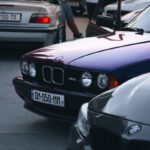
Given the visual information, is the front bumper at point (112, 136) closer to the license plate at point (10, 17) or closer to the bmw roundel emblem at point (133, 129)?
the bmw roundel emblem at point (133, 129)

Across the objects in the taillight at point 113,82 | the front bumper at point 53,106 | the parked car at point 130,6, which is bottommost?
the parked car at point 130,6

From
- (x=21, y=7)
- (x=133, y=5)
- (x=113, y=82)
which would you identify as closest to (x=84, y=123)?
(x=113, y=82)

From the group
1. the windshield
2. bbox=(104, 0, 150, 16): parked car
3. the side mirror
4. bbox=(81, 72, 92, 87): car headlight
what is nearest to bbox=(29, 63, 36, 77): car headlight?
bbox=(81, 72, 92, 87): car headlight

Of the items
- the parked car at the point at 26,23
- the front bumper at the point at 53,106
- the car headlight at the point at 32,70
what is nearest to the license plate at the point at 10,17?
the parked car at the point at 26,23

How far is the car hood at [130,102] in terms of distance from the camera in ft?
11.7

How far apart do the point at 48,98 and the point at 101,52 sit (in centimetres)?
67

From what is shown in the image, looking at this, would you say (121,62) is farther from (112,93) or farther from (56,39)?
(56,39)

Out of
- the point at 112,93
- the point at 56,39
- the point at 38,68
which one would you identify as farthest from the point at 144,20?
the point at 56,39

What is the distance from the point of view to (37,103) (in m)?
6.24

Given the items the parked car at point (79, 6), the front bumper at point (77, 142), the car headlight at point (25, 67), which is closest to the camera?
the front bumper at point (77, 142)

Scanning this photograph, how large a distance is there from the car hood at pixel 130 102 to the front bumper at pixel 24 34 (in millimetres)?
6843

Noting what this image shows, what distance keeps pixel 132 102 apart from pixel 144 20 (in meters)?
3.59

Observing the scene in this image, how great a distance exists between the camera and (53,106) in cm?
603

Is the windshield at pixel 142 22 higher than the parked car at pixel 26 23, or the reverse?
the windshield at pixel 142 22
